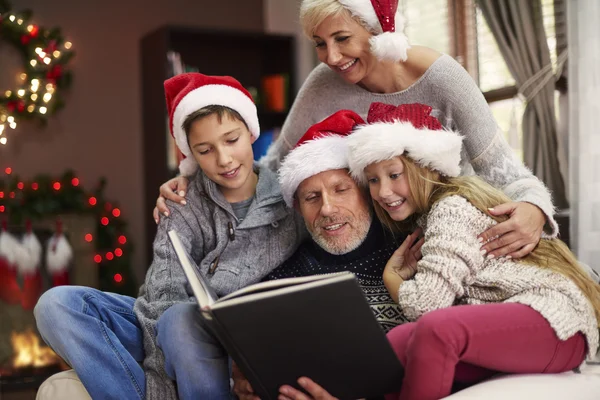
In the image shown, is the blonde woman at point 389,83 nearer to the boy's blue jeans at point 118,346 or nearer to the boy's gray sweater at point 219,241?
the boy's gray sweater at point 219,241

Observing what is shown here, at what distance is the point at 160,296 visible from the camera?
2.17 m

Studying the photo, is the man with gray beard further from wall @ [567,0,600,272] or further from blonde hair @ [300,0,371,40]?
wall @ [567,0,600,272]

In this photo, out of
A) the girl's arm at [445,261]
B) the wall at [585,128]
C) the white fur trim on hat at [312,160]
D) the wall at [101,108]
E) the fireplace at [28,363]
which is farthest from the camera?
the wall at [101,108]

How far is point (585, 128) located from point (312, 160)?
141 centimetres

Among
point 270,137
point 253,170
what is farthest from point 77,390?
point 270,137

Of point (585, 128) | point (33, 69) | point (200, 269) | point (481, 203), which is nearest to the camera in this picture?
point (481, 203)

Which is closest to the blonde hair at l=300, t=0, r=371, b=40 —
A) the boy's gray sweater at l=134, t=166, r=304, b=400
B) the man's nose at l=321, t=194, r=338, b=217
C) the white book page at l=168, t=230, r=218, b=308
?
the boy's gray sweater at l=134, t=166, r=304, b=400

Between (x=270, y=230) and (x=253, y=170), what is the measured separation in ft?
0.86

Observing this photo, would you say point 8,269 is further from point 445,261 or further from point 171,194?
point 445,261

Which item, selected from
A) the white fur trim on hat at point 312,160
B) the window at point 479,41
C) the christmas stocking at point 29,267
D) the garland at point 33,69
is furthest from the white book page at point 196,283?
the garland at point 33,69

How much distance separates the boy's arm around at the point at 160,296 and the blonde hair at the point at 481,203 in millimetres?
610

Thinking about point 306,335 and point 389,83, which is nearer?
point 306,335

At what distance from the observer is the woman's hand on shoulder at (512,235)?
1.92 m

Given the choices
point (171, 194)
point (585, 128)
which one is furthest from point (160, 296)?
point (585, 128)
